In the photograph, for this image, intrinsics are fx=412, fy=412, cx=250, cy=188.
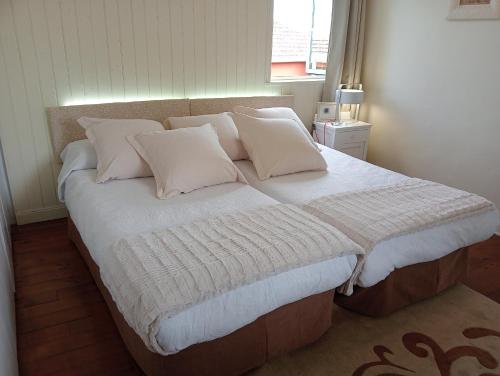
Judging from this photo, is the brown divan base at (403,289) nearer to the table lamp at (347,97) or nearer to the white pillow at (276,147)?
the white pillow at (276,147)

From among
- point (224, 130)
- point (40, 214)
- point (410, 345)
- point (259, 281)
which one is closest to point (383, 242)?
point (410, 345)

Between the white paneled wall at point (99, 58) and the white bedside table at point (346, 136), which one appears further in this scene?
the white bedside table at point (346, 136)

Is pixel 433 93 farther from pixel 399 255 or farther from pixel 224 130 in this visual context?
pixel 399 255

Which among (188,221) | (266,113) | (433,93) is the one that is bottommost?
(188,221)

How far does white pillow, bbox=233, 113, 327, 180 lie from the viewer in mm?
2633

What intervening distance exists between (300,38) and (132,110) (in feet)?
Result: 5.78

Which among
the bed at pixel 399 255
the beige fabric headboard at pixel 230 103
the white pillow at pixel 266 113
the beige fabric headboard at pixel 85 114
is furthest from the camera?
the beige fabric headboard at pixel 230 103

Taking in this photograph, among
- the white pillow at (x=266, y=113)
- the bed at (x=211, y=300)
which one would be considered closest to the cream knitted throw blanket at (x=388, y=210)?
the bed at (x=211, y=300)

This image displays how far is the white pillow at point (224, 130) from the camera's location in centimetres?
284

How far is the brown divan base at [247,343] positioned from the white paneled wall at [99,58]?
148 centimetres

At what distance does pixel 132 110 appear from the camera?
9.86ft

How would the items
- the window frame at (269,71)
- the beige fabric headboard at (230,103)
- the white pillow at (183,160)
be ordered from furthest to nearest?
the window frame at (269,71)
the beige fabric headboard at (230,103)
the white pillow at (183,160)

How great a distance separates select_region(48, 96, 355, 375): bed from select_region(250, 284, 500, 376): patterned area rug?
0.09m

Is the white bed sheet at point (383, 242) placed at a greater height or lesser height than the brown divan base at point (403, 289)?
greater
